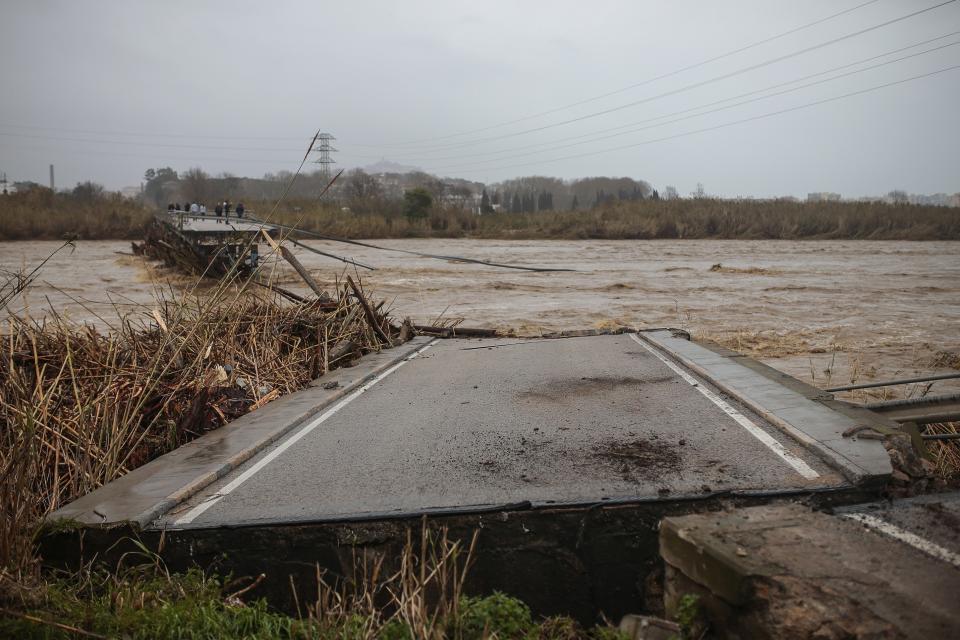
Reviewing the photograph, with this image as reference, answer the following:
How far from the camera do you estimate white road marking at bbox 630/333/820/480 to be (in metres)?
5.03

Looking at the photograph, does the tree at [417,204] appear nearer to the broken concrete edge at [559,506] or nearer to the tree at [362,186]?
the tree at [362,186]

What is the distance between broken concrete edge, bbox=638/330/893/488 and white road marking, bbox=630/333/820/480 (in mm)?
137

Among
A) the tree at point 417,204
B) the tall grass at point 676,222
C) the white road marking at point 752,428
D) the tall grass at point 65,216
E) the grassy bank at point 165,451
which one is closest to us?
the grassy bank at point 165,451

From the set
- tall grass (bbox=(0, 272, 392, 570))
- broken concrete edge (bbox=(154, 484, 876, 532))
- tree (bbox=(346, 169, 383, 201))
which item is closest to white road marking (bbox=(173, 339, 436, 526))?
broken concrete edge (bbox=(154, 484, 876, 532))

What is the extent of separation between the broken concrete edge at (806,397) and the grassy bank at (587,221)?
39.3m

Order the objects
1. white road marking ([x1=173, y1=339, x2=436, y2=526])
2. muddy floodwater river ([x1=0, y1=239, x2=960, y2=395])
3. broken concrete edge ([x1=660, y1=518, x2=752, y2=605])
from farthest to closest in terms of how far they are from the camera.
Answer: muddy floodwater river ([x1=0, y1=239, x2=960, y2=395]) → white road marking ([x1=173, y1=339, x2=436, y2=526]) → broken concrete edge ([x1=660, y1=518, x2=752, y2=605])

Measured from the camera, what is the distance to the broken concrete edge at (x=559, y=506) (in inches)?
175

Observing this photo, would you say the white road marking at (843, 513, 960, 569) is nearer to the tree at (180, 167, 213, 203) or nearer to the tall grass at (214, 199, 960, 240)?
the tall grass at (214, 199, 960, 240)

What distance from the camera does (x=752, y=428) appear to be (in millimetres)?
6168

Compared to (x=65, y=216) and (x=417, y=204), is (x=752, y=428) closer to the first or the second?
(x=65, y=216)

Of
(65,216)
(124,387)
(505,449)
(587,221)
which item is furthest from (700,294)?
(65,216)

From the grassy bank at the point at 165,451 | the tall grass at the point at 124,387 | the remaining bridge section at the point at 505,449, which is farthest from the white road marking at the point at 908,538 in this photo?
the tall grass at the point at 124,387

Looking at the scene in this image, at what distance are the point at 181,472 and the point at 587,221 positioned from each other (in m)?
52.0

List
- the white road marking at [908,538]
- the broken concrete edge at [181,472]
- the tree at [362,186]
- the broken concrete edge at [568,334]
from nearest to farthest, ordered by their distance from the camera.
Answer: the white road marking at [908,538]
the broken concrete edge at [181,472]
the broken concrete edge at [568,334]
the tree at [362,186]
